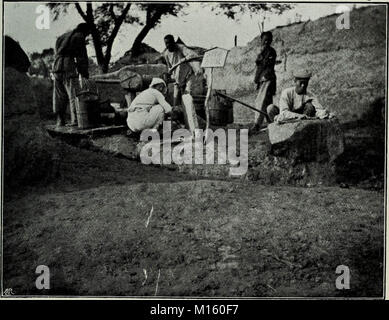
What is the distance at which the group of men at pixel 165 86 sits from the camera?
28.6 ft

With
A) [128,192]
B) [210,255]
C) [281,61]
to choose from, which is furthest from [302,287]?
[281,61]

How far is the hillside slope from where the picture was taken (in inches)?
339

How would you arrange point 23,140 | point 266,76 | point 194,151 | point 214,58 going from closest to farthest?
point 23,140, point 194,151, point 214,58, point 266,76

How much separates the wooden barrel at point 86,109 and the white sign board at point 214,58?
1706 mm

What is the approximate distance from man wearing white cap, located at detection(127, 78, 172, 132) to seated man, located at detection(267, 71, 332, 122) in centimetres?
157

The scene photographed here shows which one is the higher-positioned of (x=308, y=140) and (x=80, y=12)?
(x=80, y=12)

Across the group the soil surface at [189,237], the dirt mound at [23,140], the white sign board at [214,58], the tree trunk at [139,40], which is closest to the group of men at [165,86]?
the white sign board at [214,58]

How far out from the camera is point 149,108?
8.77m

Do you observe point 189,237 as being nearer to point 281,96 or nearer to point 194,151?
point 194,151

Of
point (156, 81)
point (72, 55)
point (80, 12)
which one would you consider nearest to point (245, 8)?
point (156, 81)

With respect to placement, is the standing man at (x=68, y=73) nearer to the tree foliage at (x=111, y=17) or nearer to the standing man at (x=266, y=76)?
the tree foliage at (x=111, y=17)

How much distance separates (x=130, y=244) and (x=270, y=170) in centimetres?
226

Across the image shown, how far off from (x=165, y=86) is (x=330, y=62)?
247 centimetres
